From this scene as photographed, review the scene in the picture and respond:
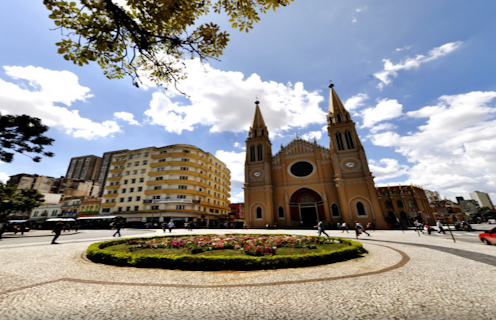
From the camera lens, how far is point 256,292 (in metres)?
4.38

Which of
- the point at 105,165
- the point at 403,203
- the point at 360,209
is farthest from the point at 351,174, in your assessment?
the point at 105,165

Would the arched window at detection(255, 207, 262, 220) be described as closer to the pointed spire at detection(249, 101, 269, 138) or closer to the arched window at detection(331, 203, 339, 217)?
the arched window at detection(331, 203, 339, 217)

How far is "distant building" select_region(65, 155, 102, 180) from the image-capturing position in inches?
3261

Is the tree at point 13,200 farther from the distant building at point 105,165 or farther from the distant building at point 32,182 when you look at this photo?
the distant building at point 105,165

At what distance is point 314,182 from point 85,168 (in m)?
96.8

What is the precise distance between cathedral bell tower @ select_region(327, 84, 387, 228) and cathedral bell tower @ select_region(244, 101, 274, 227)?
37.7 ft

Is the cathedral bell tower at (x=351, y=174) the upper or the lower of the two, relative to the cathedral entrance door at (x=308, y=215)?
upper

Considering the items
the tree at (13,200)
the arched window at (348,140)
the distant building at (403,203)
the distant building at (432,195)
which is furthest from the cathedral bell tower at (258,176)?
the distant building at (432,195)

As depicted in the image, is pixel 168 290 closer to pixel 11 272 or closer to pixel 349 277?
pixel 349 277

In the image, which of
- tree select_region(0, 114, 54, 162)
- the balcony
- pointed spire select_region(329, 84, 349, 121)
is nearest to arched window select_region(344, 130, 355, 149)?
pointed spire select_region(329, 84, 349, 121)

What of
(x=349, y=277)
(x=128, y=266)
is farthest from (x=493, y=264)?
(x=128, y=266)

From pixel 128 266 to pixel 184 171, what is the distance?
35874 millimetres

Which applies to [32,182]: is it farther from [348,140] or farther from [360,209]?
[360,209]

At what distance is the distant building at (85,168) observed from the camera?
82.8 meters
